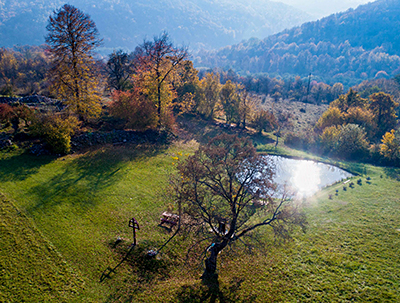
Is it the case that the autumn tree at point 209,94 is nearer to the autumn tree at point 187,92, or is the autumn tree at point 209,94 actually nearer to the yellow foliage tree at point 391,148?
the autumn tree at point 187,92

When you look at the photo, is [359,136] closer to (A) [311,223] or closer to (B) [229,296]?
(A) [311,223]

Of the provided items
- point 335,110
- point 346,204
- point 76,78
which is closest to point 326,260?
point 346,204

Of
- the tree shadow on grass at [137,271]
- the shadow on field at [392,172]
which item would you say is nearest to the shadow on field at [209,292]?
the tree shadow on grass at [137,271]

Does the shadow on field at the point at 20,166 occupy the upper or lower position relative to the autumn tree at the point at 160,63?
lower

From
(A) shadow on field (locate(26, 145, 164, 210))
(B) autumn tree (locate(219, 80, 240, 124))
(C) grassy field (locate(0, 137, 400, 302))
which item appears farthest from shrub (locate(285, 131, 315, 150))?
(A) shadow on field (locate(26, 145, 164, 210))

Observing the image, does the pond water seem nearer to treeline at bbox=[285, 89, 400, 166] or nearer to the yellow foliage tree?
treeline at bbox=[285, 89, 400, 166]

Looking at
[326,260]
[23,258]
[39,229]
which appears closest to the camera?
[23,258]

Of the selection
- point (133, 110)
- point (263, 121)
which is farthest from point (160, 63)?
point (263, 121)
